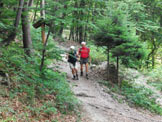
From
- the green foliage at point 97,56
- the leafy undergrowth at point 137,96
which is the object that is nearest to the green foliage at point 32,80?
the leafy undergrowth at point 137,96

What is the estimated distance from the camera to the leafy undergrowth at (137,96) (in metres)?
9.71

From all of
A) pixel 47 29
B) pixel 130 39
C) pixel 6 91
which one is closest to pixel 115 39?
pixel 130 39

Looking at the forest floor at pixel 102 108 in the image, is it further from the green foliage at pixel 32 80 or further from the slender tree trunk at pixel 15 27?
the slender tree trunk at pixel 15 27

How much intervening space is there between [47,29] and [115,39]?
536 cm

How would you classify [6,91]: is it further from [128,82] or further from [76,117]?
[128,82]

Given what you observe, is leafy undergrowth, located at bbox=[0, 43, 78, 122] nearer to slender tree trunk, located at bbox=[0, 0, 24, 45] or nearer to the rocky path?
slender tree trunk, located at bbox=[0, 0, 24, 45]

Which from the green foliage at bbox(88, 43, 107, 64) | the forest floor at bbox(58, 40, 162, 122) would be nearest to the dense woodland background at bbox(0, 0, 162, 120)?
the forest floor at bbox(58, 40, 162, 122)

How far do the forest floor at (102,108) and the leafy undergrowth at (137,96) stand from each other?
0.48m

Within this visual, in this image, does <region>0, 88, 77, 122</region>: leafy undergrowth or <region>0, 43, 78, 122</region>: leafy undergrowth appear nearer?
<region>0, 88, 77, 122</region>: leafy undergrowth

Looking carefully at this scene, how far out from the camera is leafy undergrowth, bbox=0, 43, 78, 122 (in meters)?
4.99

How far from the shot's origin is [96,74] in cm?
1244

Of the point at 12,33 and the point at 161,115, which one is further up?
the point at 12,33

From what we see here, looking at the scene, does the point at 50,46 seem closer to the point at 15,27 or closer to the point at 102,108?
the point at 15,27

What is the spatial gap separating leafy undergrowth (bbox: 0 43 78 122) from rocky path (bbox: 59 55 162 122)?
85 cm
